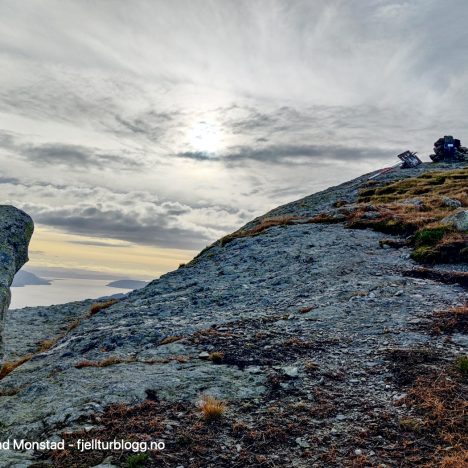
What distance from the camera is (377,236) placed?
99.1ft

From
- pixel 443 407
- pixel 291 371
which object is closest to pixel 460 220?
pixel 291 371

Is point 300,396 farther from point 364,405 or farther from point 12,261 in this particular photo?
point 12,261

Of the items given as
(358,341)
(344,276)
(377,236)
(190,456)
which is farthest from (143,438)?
(377,236)

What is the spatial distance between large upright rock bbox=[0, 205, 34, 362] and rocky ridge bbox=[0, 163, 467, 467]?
3.30 meters

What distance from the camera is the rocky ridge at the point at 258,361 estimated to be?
886cm

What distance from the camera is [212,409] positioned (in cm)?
971

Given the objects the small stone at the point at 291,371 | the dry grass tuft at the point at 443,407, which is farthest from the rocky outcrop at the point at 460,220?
the small stone at the point at 291,371

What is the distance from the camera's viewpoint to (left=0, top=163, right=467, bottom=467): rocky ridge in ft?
29.1

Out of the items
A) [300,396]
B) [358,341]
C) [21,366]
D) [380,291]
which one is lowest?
[21,366]

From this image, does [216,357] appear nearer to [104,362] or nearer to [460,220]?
[104,362]

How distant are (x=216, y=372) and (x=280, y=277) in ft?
39.3

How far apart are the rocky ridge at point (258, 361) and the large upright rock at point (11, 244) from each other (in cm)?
330

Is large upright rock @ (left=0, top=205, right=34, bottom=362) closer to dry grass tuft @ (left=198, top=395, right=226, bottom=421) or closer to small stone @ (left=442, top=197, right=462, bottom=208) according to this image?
dry grass tuft @ (left=198, top=395, right=226, bottom=421)

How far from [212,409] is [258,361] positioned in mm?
3432
